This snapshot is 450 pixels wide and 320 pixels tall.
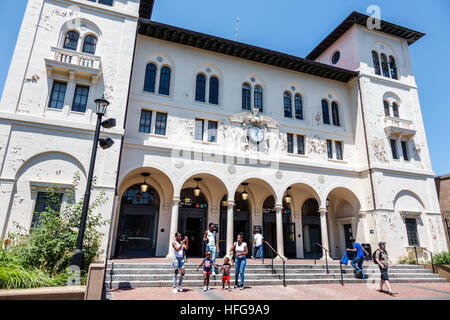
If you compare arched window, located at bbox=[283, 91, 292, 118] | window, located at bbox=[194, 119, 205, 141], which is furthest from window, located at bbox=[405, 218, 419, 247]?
window, located at bbox=[194, 119, 205, 141]

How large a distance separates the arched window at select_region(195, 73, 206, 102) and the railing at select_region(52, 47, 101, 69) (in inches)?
229

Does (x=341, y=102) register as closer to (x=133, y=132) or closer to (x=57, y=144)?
(x=133, y=132)

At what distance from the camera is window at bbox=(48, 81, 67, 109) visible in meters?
13.5

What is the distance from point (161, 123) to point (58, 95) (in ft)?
17.3

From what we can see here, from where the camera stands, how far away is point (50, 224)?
30.6 ft

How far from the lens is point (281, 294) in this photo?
364 inches

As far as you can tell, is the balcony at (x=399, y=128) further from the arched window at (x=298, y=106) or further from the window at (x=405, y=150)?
the arched window at (x=298, y=106)

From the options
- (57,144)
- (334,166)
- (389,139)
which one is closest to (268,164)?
(334,166)

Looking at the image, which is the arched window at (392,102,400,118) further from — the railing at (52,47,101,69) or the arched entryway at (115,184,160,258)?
the railing at (52,47,101,69)

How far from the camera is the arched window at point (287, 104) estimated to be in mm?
19188

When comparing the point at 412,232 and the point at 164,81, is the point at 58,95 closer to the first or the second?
the point at 164,81

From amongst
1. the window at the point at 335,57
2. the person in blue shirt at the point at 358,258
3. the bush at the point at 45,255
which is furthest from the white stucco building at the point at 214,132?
the person in blue shirt at the point at 358,258

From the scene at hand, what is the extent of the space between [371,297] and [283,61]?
603 inches

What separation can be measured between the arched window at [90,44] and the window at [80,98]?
2.23 meters
